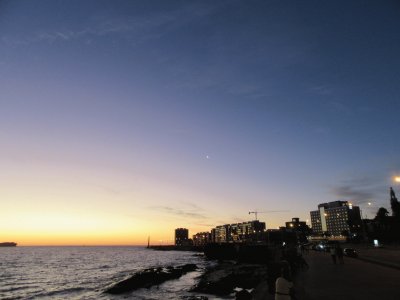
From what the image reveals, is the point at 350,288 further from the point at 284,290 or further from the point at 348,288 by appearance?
the point at 284,290

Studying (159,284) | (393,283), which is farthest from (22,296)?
(393,283)

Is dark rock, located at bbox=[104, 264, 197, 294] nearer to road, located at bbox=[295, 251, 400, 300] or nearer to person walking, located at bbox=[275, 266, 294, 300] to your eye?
road, located at bbox=[295, 251, 400, 300]

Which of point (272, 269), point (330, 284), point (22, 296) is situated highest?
point (272, 269)

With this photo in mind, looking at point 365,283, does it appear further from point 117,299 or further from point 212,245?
point 212,245

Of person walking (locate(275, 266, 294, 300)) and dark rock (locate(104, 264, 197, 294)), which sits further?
dark rock (locate(104, 264, 197, 294))

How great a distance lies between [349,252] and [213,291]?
805 inches

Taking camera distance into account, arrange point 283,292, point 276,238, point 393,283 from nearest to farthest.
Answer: point 283,292 < point 393,283 < point 276,238

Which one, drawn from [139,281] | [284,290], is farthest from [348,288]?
[139,281]

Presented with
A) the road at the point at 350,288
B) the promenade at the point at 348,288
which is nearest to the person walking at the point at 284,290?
the promenade at the point at 348,288

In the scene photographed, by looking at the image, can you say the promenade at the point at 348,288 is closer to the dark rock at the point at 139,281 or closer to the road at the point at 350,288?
the road at the point at 350,288

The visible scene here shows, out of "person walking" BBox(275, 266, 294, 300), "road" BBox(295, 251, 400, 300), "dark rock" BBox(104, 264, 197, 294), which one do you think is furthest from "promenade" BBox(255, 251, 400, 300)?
"dark rock" BBox(104, 264, 197, 294)

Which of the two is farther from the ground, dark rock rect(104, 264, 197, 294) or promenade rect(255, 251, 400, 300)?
promenade rect(255, 251, 400, 300)

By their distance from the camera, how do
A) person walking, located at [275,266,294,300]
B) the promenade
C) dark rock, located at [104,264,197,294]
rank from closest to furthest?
person walking, located at [275,266,294,300] < the promenade < dark rock, located at [104,264,197,294]

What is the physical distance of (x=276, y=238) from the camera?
11781 centimetres
